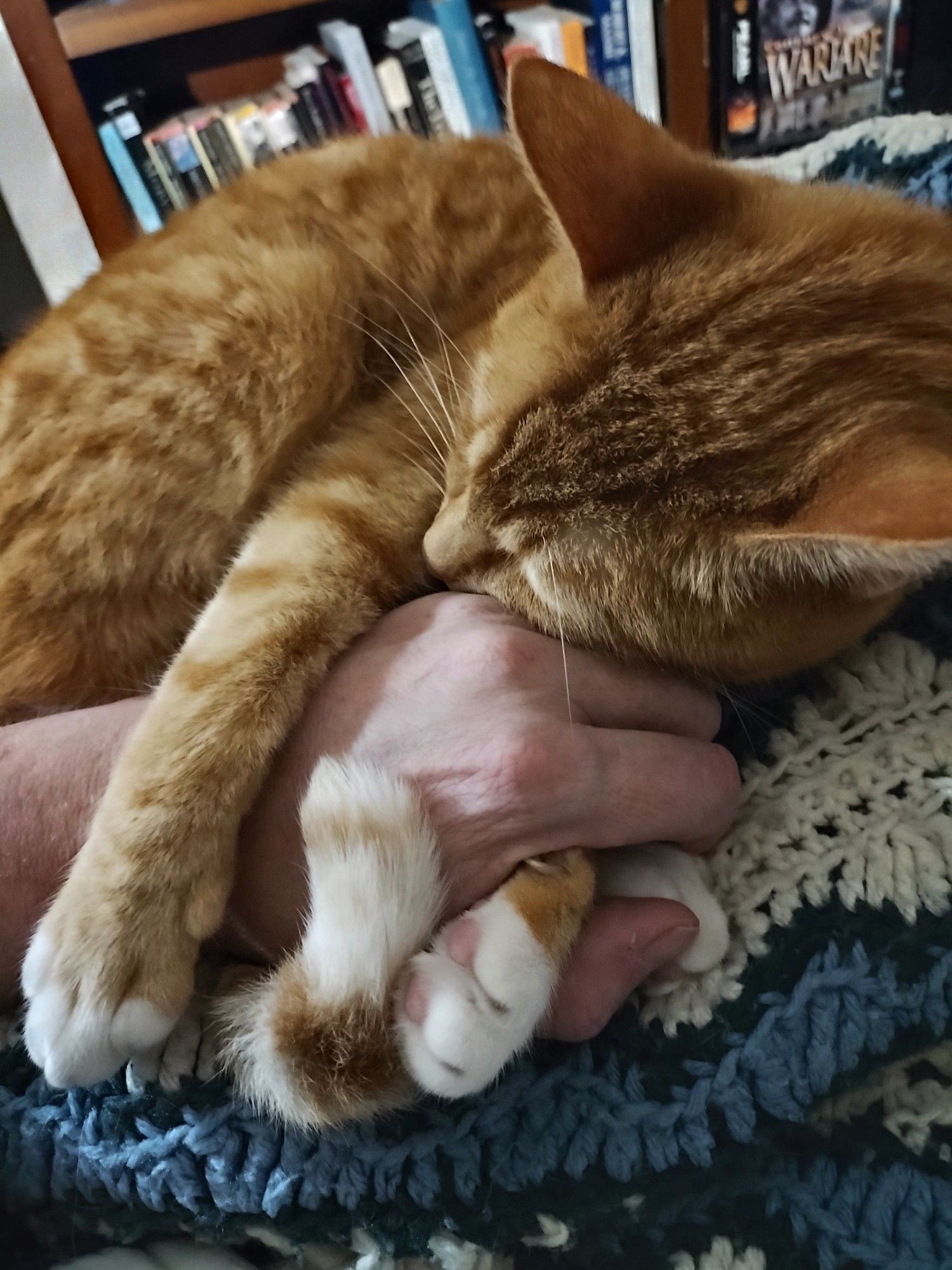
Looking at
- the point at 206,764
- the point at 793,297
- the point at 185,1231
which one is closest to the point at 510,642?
the point at 206,764

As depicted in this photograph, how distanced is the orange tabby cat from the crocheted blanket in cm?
6

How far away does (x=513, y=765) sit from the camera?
777 millimetres

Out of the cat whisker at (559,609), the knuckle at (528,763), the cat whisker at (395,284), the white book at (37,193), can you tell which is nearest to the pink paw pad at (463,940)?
the knuckle at (528,763)

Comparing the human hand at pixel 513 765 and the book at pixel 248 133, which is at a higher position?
the book at pixel 248 133

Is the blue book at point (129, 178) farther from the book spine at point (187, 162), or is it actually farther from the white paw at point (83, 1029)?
the white paw at point (83, 1029)

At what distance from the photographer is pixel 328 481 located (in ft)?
3.43

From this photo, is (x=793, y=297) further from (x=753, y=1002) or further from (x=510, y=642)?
(x=753, y=1002)

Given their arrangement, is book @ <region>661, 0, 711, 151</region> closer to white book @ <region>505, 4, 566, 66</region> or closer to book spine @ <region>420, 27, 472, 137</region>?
white book @ <region>505, 4, 566, 66</region>

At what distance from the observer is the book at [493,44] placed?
2.54 meters

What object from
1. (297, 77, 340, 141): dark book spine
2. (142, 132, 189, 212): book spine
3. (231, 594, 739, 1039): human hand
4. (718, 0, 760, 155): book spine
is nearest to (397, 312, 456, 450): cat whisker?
(231, 594, 739, 1039): human hand

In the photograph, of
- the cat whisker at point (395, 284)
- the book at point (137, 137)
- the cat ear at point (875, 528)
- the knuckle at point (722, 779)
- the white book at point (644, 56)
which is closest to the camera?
the cat ear at point (875, 528)

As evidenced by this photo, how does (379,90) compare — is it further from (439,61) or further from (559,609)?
(559,609)

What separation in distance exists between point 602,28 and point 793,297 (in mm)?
2123

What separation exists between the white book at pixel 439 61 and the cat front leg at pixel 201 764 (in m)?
1.90
